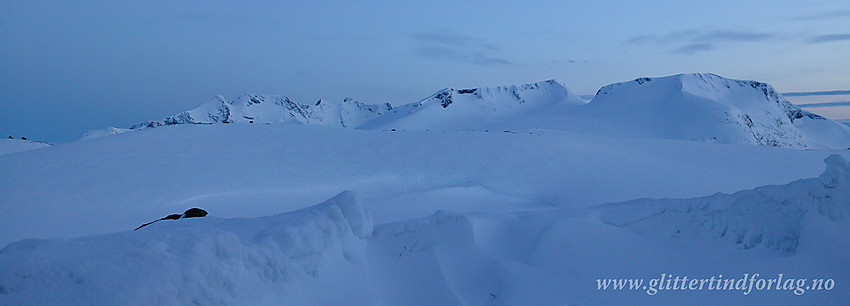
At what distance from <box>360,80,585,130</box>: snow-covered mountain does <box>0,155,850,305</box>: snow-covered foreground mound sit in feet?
286

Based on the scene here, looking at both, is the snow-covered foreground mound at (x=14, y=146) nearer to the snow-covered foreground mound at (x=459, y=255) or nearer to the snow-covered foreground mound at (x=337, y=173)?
the snow-covered foreground mound at (x=337, y=173)

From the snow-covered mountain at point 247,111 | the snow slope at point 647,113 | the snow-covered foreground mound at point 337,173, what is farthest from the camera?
the snow-covered mountain at point 247,111

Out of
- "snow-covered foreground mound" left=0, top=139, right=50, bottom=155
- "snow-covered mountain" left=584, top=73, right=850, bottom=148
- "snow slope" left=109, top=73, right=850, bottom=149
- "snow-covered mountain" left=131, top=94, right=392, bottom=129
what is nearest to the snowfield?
"snow-covered foreground mound" left=0, top=139, right=50, bottom=155

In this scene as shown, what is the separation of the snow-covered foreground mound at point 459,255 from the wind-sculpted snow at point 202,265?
0.01m

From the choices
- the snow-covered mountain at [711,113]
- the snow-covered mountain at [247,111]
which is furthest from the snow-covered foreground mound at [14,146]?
the snow-covered mountain at [247,111]

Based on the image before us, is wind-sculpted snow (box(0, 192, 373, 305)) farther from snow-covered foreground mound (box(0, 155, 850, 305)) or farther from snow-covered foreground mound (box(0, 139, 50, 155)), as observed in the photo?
snow-covered foreground mound (box(0, 139, 50, 155))

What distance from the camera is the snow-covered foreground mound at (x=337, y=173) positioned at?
11586 mm

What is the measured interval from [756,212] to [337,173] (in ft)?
36.4

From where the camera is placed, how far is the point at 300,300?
14.5 ft

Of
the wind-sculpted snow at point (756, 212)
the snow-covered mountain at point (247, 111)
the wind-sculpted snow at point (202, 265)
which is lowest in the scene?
the snow-covered mountain at point (247, 111)

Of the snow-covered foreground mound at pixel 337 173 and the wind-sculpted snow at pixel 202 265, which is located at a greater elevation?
the wind-sculpted snow at pixel 202 265

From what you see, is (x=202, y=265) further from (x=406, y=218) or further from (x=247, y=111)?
(x=247, y=111)

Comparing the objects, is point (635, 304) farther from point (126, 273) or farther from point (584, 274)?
point (126, 273)

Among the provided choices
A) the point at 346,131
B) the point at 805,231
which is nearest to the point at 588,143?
the point at 346,131
